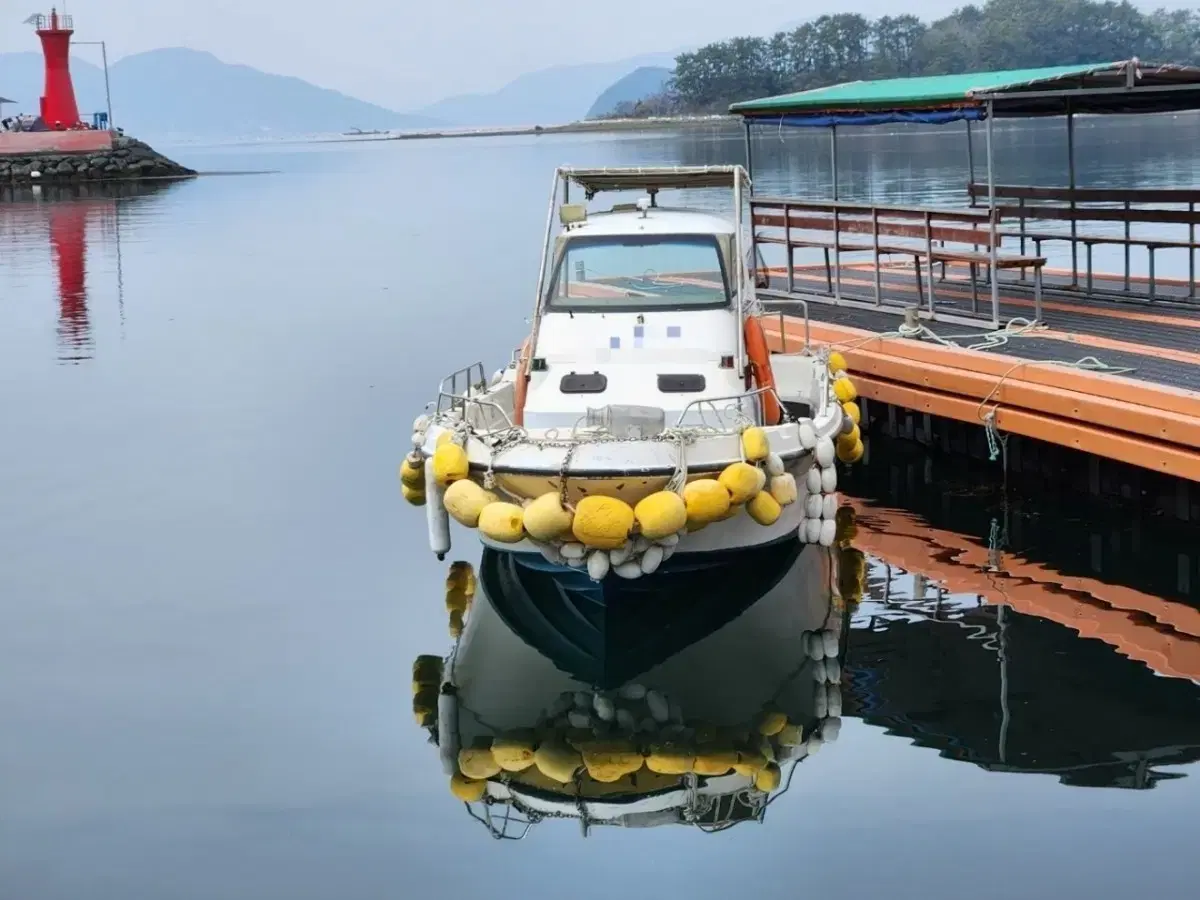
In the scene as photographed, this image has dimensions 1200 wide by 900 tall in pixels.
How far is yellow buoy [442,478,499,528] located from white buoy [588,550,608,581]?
764 millimetres

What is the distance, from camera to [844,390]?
13344mm

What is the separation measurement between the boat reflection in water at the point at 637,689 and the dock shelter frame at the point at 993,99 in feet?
16.0

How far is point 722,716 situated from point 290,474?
7.03 m

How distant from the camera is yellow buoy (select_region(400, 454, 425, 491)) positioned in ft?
37.5

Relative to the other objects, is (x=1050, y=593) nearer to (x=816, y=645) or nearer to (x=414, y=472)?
(x=816, y=645)

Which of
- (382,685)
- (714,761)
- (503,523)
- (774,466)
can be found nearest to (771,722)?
(714,761)

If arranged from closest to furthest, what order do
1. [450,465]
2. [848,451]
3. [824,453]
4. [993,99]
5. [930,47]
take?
[450,465], [824,453], [848,451], [993,99], [930,47]

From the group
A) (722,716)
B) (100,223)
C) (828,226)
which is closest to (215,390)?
(828,226)

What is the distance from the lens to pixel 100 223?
48438 mm

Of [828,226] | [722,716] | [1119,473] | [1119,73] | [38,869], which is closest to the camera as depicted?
[38,869]

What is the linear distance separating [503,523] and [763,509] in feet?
5.06

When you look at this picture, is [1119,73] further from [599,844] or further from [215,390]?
[215,390]

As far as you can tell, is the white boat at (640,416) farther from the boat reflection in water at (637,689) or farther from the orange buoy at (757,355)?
the boat reflection in water at (637,689)

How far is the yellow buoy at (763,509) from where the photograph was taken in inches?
388
